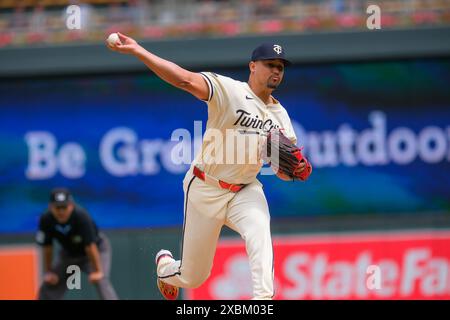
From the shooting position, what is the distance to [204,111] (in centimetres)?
1144

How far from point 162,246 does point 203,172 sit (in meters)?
4.43

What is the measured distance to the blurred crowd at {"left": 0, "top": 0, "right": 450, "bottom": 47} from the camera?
37.3 ft

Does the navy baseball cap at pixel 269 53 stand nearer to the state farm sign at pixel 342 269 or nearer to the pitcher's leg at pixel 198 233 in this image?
the pitcher's leg at pixel 198 233

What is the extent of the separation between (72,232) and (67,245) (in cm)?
20

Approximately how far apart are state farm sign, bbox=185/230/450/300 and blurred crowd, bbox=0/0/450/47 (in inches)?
103

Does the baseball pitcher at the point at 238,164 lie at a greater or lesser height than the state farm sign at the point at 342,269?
greater

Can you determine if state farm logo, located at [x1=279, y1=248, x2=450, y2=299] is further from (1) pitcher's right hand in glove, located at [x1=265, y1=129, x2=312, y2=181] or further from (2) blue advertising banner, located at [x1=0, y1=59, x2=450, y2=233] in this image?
(1) pitcher's right hand in glove, located at [x1=265, y1=129, x2=312, y2=181]

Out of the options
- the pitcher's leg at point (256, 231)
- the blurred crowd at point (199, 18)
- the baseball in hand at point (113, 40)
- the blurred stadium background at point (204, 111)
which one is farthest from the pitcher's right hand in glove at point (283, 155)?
the blurred crowd at point (199, 18)

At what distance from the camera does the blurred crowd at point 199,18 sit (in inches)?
448

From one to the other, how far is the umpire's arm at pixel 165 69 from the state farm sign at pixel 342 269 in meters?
4.71

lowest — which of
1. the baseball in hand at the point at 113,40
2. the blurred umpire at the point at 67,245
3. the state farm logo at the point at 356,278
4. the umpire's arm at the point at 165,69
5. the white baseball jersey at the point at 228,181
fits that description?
the state farm logo at the point at 356,278

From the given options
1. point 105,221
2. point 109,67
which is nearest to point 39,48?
point 109,67

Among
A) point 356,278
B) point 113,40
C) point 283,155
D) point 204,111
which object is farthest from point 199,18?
point 113,40

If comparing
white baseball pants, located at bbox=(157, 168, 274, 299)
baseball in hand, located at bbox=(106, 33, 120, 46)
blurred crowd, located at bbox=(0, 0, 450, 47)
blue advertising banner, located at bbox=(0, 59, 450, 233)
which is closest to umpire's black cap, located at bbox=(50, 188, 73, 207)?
blue advertising banner, located at bbox=(0, 59, 450, 233)
